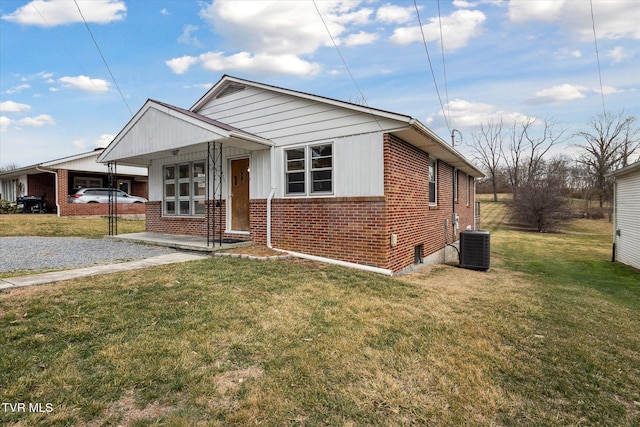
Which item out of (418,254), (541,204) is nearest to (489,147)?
(541,204)

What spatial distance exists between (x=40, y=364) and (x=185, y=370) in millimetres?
1168

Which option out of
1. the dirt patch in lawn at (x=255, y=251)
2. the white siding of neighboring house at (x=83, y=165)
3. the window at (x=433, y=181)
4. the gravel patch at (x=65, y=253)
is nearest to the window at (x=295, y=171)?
the dirt patch in lawn at (x=255, y=251)

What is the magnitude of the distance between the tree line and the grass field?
79.0 feet

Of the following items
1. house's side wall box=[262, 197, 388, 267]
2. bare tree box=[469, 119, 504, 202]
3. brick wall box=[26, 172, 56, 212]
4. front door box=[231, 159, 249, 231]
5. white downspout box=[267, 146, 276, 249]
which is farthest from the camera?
bare tree box=[469, 119, 504, 202]

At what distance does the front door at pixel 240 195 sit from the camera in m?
9.41

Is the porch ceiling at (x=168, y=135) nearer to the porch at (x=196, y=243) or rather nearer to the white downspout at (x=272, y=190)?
the white downspout at (x=272, y=190)

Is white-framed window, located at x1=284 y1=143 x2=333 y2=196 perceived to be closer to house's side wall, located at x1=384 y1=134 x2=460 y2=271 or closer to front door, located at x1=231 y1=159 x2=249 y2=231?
house's side wall, located at x1=384 y1=134 x2=460 y2=271

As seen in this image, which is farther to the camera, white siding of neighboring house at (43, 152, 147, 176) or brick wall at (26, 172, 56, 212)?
brick wall at (26, 172, 56, 212)

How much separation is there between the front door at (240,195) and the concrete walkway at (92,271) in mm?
1839

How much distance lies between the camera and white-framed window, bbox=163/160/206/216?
10289 millimetres

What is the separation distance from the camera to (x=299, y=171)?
326 inches

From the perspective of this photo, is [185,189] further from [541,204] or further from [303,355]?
[541,204]

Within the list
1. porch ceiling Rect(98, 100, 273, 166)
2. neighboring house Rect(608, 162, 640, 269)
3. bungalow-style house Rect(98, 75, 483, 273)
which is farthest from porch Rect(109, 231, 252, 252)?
neighboring house Rect(608, 162, 640, 269)

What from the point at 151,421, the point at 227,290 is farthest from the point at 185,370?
the point at 227,290
